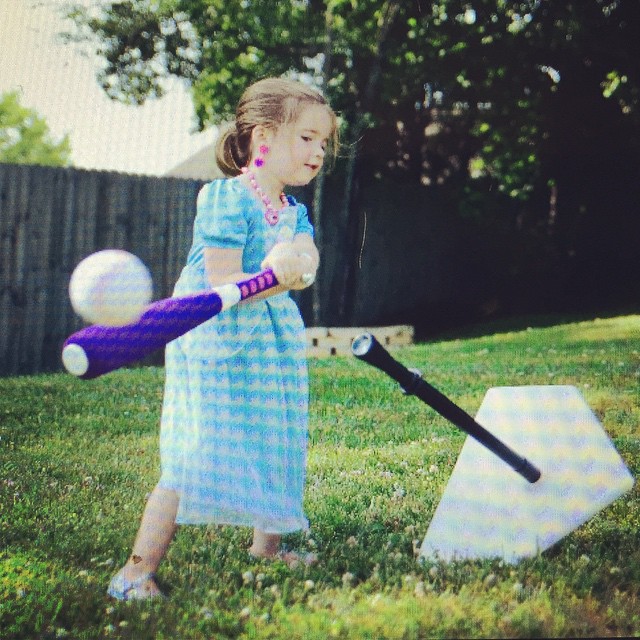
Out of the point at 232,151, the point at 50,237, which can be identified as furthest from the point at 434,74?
the point at 232,151

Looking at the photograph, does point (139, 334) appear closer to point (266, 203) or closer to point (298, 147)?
point (266, 203)

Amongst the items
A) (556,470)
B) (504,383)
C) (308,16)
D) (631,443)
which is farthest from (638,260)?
(556,470)

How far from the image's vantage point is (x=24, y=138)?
26.9m

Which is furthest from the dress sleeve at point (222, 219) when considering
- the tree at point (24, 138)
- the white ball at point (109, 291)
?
the tree at point (24, 138)

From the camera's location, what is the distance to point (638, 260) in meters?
14.7

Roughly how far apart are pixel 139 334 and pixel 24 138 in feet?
87.3

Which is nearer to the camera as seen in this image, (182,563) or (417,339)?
(182,563)

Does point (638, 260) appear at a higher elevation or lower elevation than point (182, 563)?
higher

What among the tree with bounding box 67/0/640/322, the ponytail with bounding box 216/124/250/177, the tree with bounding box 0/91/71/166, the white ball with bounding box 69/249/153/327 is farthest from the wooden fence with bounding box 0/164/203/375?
the tree with bounding box 0/91/71/166

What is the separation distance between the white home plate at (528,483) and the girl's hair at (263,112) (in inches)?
40.7

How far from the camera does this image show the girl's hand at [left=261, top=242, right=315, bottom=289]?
239 centimetres

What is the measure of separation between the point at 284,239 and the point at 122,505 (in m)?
1.30

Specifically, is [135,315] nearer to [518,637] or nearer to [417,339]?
[518,637]

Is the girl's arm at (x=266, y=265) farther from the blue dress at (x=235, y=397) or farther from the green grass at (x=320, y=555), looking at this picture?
the green grass at (x=320, y=555)
